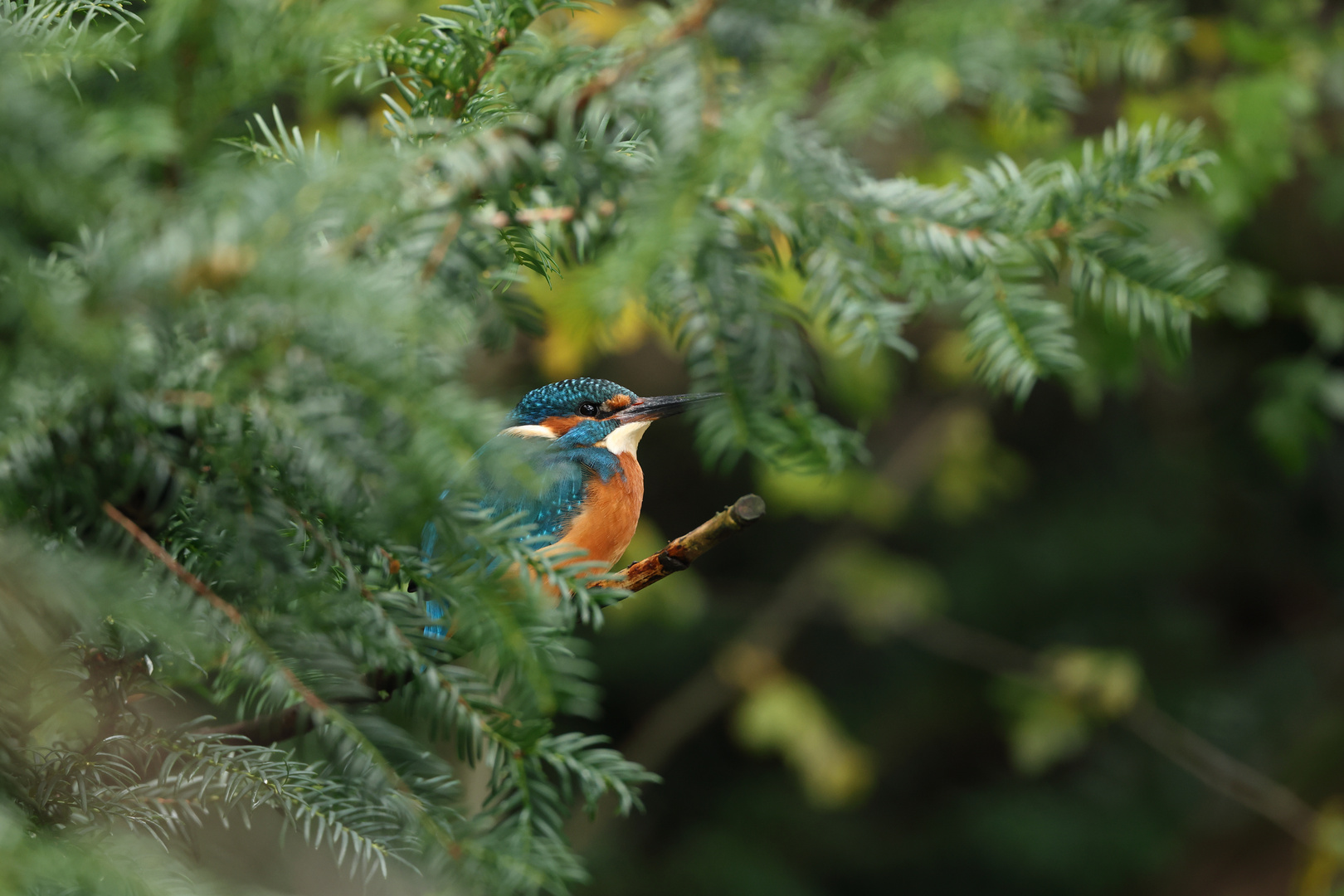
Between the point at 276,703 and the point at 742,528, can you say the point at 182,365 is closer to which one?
the point at 276,703

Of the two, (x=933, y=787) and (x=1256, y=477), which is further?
(x=933, y=787)

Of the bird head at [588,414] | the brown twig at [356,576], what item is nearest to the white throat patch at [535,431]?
the bird head at [588,414]

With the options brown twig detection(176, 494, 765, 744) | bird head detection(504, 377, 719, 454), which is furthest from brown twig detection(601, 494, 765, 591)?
bird head detection(504, 377, 719, 454)

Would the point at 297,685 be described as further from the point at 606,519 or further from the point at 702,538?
the point at 606,519

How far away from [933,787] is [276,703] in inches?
228

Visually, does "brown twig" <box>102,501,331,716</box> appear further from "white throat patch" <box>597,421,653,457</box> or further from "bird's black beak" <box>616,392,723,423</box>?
"white throat patch" <box>597,421,653,457</box>

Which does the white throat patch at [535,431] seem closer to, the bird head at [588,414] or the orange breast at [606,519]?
the bird head at [588,414]

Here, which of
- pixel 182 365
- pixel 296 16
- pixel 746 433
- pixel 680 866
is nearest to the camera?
pixel 182 365

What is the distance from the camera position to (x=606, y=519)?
5.58ft

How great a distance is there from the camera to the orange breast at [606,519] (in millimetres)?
1662

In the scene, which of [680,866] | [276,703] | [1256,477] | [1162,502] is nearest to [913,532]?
[1162,502]

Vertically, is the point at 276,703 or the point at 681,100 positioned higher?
the point at 681,100

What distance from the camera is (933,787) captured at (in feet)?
19.6

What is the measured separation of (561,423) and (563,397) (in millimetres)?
48
